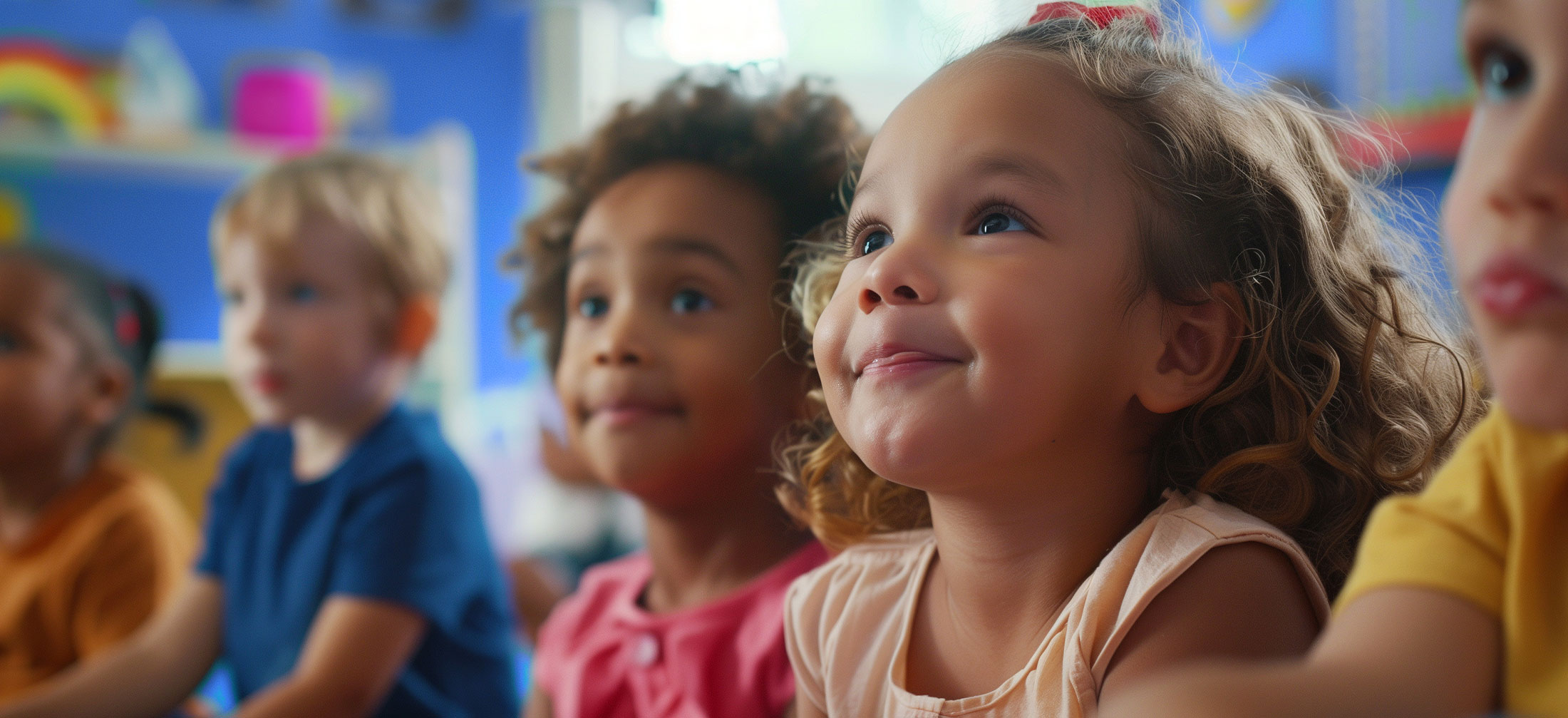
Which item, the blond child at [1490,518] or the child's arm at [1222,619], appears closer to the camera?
the blond child at [1490,518]

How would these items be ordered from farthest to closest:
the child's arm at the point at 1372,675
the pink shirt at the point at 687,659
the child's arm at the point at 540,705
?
the child's arm at the point at 540,705 < the pink shirt at the point at 687,659 < the child's arm at the point at 1372,675

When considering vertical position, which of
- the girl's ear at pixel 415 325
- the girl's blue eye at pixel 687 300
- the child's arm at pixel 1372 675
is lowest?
the girl's ear at pixel 415 325

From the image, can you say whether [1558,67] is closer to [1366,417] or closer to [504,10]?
[1366,417]

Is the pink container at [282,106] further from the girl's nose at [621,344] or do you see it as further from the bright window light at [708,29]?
the girl's nose at [621,344]

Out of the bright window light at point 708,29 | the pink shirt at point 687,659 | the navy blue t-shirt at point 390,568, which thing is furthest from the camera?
the bright window light at point 708,29

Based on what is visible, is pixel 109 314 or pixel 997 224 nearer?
pixel 997 224

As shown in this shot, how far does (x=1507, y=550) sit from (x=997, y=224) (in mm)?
285

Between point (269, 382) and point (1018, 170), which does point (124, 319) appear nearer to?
point (269, 382)

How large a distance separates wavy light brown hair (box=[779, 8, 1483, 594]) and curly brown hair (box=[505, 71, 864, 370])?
0.27 m

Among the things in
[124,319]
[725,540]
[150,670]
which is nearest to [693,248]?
[725,540]

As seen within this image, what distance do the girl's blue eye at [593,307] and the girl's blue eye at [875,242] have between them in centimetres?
31

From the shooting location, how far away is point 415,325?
1383 mm

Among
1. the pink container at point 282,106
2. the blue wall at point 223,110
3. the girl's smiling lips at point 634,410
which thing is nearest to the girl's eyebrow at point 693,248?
the girl's smiling lips at point 634,410

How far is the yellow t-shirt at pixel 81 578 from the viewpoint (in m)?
1.35
